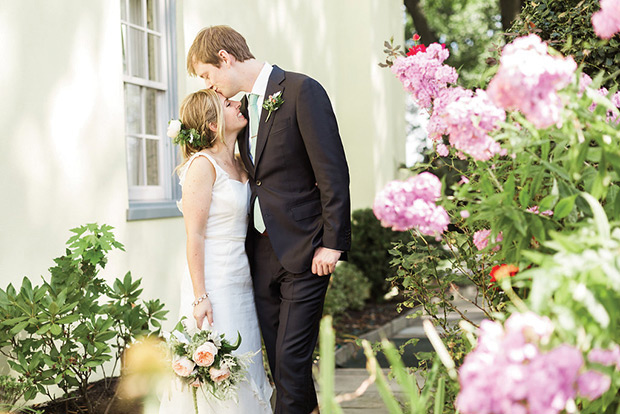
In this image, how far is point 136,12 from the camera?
5801mm

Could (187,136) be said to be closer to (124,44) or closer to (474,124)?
(474,124)

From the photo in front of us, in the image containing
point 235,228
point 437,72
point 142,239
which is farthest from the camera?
point 142,239

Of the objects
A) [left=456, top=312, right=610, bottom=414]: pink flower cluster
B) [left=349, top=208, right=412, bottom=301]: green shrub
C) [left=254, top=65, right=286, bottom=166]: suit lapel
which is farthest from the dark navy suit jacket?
[left=349, top=208, right=412, bottom=301]: green shrub

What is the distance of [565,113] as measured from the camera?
1.65 m

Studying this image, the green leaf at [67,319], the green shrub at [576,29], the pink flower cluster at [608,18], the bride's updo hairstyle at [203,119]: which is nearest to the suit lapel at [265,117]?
the bride's updo hairstyle at [203,119]

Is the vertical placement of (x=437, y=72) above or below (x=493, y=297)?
above

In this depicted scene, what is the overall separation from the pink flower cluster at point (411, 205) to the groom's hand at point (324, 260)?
143cm

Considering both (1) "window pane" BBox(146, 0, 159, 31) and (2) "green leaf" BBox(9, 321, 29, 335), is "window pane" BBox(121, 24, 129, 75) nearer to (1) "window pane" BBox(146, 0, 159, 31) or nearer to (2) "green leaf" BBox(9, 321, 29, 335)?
(1) "window pane" BBox(146, 0, 159, 31)

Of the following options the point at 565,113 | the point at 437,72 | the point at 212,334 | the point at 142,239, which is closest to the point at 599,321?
the point at 565,113

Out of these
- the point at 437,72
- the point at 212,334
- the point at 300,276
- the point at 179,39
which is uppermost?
the point at 179,39

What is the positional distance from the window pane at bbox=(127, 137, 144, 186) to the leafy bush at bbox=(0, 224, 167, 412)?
1814 millimetres

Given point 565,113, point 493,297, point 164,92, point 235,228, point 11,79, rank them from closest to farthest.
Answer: point 565,113
point 493,297
point 235,228
point 11,79
point 164,92

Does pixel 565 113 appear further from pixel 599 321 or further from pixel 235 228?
pixel 235 228

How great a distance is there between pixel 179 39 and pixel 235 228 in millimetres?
3061
